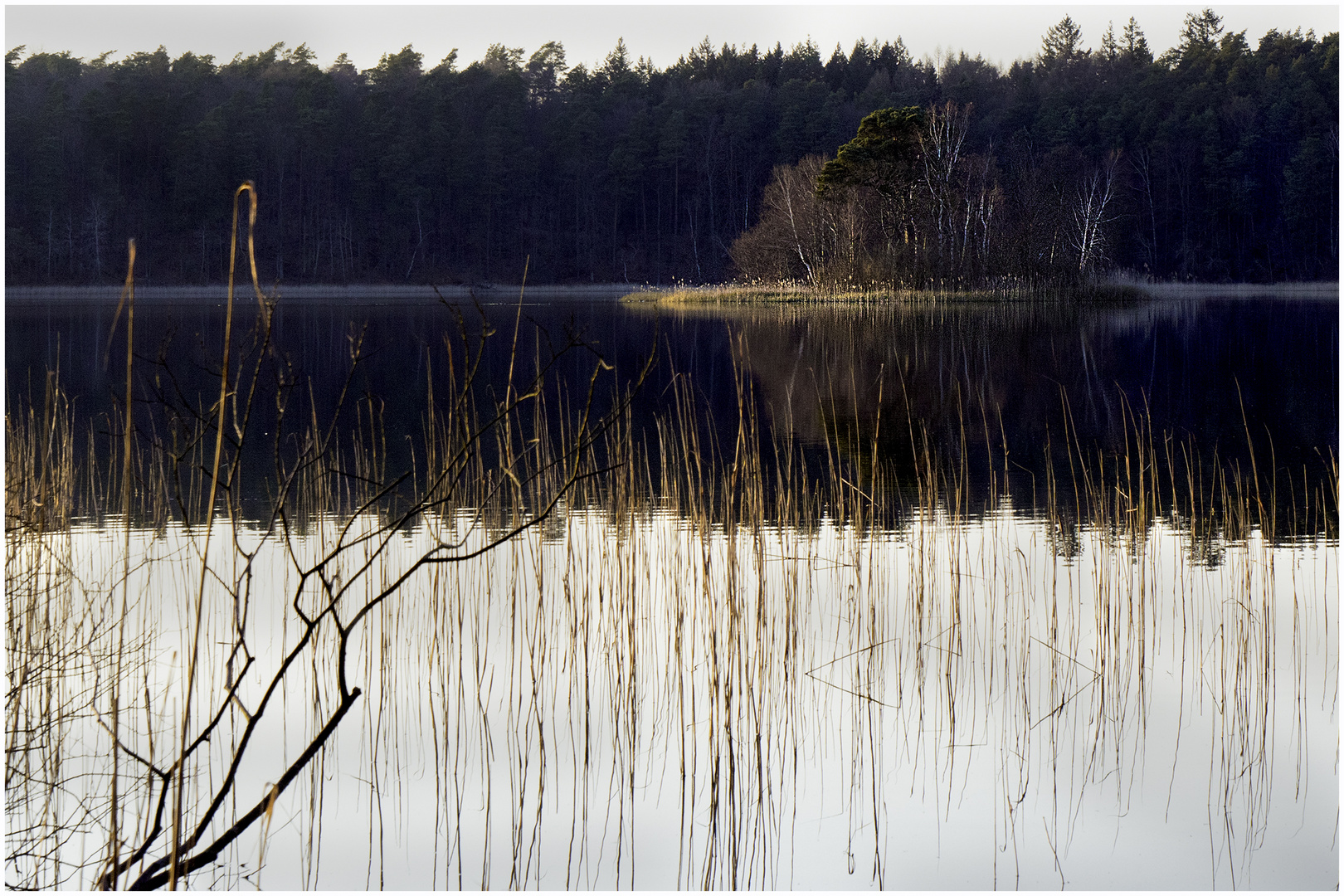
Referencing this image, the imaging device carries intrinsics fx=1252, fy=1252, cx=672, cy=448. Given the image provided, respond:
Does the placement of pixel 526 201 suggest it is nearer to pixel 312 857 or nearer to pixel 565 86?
pixel 565 86

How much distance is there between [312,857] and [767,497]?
3726mm

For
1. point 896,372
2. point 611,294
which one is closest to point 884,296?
point 896,372

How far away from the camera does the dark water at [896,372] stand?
7.83 m

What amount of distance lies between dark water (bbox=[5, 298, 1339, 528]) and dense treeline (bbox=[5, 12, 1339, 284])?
22.2 m

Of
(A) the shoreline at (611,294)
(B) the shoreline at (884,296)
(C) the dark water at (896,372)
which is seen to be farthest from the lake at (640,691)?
(A) the shoreline at (611,294)

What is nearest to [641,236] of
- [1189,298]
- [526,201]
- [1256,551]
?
[526,201]

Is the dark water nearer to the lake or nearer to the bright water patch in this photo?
the lake

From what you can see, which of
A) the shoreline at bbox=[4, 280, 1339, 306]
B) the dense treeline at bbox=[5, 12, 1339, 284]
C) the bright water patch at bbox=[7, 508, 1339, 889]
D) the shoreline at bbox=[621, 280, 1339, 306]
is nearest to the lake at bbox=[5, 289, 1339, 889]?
the bright water patch at bbox=[7, 508, 1339, 889]

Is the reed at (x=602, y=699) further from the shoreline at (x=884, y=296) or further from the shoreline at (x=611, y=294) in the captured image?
the shoreline at (x=611, y=294)

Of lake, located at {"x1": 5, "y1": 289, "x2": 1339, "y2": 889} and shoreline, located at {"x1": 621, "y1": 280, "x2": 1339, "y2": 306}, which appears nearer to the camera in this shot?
lake, located at {"x1": 5, "y1": 289, "x2": 1339, "y2": 889}

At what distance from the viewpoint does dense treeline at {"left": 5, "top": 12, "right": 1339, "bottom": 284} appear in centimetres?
4322

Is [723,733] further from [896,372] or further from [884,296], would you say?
[884,296]

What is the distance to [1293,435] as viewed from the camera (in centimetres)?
824

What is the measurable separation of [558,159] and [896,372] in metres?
40.1
